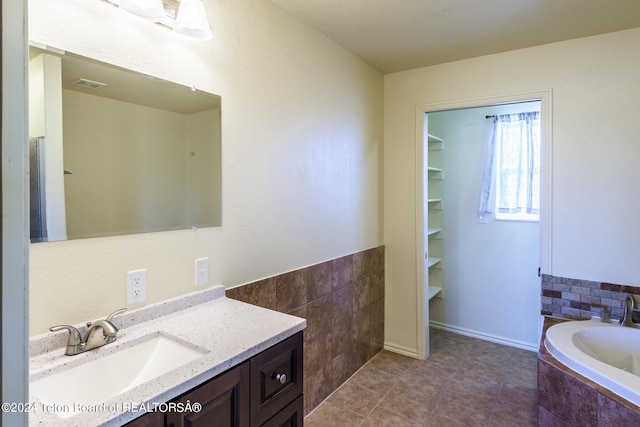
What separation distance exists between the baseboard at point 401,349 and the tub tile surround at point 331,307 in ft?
0.39

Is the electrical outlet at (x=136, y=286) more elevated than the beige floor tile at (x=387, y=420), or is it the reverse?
the electrical outlet at (x=136, y=286)

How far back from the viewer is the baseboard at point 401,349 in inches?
122

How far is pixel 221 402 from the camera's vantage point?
1.06m

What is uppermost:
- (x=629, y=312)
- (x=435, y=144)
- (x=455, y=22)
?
(x=455, y=22)

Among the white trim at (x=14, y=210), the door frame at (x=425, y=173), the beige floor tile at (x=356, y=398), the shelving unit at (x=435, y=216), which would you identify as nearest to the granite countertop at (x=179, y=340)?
the white trim at (x=14, y=210)

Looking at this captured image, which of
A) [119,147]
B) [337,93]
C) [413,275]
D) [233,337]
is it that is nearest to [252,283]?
[233,337]

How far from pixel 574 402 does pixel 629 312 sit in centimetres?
90

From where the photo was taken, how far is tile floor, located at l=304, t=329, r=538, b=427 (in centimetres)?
225

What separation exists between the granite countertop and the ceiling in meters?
1.66

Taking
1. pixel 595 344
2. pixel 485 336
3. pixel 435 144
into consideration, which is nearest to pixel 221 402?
pixel 595 344

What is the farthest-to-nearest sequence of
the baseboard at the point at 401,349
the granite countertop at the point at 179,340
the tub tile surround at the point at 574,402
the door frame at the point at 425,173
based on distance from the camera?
1. the baseboard at the point at 401,349
2. the door frame at the point at 425,173
3. the tub tile surround at the point at 574,402
4. the granite countertop at the point at 179,340

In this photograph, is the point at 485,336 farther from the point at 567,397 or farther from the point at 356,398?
the point at 567,397

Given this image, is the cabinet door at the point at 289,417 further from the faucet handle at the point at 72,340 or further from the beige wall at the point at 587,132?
the beige wall at the point at 587,132

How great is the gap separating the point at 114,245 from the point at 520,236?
3.31 meters
